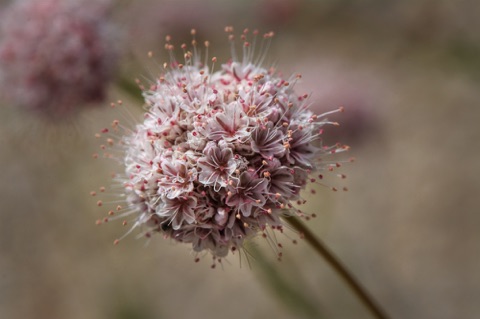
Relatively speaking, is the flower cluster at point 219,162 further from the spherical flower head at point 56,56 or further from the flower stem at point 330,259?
the spherical flower head at point 56,56

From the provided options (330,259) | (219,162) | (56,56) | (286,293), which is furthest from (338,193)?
(219,162)

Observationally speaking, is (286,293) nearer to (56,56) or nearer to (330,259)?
(330,259)

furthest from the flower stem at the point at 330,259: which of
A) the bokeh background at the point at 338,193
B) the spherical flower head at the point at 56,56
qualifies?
the bokeh background at the point at 338,193

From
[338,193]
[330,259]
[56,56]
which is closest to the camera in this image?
[330,259]

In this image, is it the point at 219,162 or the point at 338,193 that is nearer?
the point at 219,162

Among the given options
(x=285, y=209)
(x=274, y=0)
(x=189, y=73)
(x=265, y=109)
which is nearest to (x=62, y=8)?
(x=189, y=73)

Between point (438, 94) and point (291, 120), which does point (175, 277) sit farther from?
point (291, 120)

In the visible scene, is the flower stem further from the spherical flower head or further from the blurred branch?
the spherical flower head
